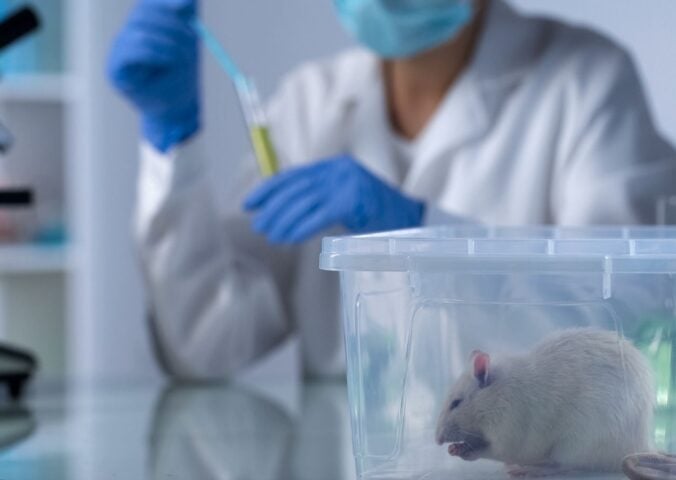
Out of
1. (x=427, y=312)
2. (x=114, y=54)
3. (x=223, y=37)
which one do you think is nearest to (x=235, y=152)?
(x=223, y=37)

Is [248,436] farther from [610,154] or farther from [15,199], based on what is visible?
[610,154]

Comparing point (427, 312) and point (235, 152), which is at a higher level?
point (235, 152)

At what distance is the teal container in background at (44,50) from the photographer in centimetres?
279

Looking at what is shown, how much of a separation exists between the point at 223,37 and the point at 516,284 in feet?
7.82

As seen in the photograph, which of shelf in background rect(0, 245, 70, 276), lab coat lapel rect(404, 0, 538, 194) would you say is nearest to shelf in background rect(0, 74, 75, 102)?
shelf in background rect(0, 245, 70, 276)

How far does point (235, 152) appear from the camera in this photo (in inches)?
117

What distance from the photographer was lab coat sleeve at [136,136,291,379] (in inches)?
62.2

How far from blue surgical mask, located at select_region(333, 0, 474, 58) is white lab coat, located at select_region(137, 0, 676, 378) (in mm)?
122

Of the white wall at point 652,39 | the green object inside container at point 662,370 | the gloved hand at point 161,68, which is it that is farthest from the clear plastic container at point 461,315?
the white wall at point 652,39

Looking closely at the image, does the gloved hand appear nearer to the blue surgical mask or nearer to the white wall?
the blue surgical mask

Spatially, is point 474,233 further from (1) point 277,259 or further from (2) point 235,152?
(2) point 235,152

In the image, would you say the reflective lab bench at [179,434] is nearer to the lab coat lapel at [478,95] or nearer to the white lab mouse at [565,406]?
the white lab mouse at [565,406]

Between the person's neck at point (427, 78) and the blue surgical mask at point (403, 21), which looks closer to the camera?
the blue surgical mask at point (403, 21)

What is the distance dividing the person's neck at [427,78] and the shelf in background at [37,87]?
1.35 m
